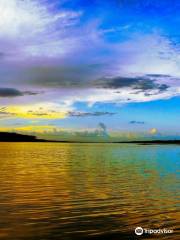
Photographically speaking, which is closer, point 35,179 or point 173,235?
point 173,235

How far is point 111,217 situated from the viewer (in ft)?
79.0

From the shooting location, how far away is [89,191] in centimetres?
3619

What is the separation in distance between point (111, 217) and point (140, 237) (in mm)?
4788

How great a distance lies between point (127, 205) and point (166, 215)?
14.0ft

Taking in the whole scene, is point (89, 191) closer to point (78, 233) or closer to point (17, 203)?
point (17, 203)

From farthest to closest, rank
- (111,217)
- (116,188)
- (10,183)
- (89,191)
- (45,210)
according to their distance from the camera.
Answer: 1. (10,183)
2. (116,188)
3. (89,191)
4. (45,210)
5. (111,217)

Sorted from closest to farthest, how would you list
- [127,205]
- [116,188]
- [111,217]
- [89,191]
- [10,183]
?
[111,217], [127,205], [89,191], [116,188], [10,183]

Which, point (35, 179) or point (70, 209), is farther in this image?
point (35, 179)

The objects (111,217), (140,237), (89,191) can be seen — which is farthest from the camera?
(89,191)

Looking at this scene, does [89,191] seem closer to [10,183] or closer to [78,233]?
[10,183]

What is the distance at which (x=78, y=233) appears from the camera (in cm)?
1994

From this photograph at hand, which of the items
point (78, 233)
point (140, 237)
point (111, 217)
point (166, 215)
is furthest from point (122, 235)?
point (166, 215)

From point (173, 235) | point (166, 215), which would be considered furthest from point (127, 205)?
point (173, 235)

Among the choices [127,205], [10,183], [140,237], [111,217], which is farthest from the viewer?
[10,183]
